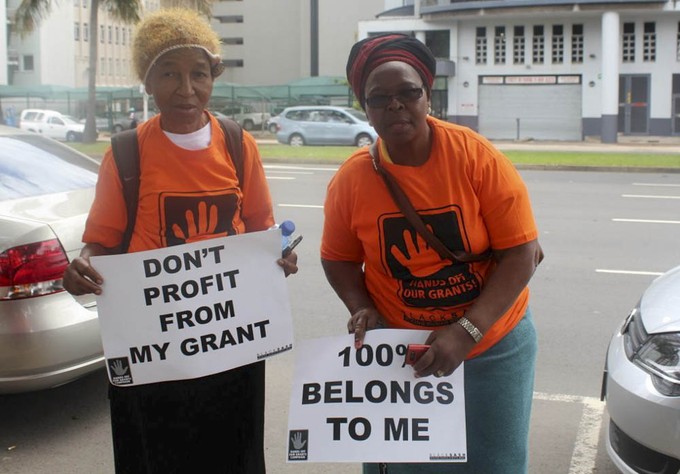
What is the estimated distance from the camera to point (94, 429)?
15.0ft

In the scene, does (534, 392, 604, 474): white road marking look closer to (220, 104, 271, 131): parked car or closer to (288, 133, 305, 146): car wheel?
(288, 133, 305, 146): car wheel

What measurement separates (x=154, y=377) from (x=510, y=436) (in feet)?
3.65

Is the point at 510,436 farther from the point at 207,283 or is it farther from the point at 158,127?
the point at 158,127

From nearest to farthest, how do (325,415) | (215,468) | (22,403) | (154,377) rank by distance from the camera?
(325,415), (154,377), (215,468), (22,403)

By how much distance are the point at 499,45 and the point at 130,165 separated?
40.0 metres

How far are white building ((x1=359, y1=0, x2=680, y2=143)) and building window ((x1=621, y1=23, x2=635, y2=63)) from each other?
5 centimetres

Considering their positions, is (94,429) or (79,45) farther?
(79,45)

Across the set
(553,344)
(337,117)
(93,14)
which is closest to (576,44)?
(337,117)

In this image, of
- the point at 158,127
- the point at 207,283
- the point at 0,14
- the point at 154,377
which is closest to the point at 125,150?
the point at 158,127

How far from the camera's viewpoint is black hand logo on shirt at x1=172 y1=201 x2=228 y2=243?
270cm

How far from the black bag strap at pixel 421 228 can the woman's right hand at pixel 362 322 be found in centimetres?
30

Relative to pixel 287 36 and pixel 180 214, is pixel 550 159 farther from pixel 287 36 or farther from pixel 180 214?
pixel 287 36

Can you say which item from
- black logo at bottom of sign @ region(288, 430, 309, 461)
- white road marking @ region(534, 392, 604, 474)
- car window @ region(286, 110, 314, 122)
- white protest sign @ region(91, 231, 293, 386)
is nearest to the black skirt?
white protest sign @ region(91, 231, 293, 386)

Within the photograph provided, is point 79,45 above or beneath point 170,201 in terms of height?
above
